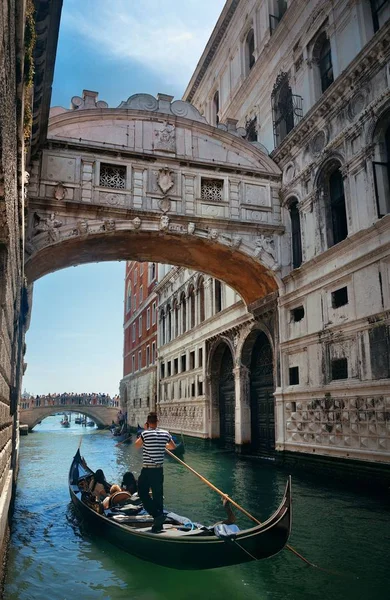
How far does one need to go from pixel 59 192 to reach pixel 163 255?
2.74 m

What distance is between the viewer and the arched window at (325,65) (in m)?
9.20

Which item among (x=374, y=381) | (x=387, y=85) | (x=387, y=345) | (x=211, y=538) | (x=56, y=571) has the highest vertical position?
(x=387, y=85)

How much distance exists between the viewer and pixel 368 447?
7113 millimetres

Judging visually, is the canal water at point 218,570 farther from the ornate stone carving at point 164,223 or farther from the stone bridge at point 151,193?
the ornate stone carving at point 164,223

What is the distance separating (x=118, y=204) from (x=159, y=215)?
803 millimetres

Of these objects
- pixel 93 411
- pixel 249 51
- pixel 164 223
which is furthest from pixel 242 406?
pixel 93 411

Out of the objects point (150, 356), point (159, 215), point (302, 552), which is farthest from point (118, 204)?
point (150, 356)

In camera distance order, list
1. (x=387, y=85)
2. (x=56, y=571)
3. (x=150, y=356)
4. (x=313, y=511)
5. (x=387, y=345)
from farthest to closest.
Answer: (x=150, y=356), (x=387, y=85), (x=387, y=345), (x=313, y=511), (x=56, y=571)

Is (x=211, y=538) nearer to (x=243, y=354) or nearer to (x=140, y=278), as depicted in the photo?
(x=243, y=354)

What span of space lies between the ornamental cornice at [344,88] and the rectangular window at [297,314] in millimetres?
3144

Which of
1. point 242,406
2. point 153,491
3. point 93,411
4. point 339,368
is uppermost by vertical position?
point 339,368

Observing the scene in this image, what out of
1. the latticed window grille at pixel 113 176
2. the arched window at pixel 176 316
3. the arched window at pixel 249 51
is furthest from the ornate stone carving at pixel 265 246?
the arched window at pixel 176 316

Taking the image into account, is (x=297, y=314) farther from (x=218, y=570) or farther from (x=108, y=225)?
(x=218, y=570)

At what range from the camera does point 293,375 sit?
9.69 meters
